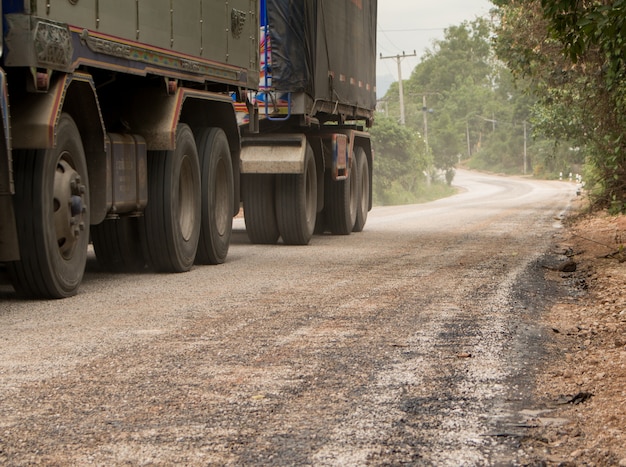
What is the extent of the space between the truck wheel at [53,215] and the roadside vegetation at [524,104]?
13.7 feet

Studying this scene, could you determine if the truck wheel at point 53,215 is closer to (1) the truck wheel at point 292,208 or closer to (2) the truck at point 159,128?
(2) the truck at point 159,128

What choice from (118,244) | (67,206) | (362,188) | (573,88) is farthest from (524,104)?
(67,206)

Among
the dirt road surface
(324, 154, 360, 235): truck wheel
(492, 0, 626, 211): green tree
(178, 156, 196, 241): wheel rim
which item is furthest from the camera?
(324, 154, 360, 235): truck wheel

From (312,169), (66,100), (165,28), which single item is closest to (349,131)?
(312,169)

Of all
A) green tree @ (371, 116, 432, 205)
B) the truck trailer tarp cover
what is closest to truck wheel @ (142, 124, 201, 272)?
the truck trailer tarp cover

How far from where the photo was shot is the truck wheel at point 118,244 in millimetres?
11109

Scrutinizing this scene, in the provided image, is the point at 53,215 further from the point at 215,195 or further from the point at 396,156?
the point at 396,156

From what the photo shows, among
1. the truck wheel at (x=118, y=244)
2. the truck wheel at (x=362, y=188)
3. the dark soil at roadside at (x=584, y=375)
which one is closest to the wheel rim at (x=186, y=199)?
the truck wheel at (x=118, y=244)

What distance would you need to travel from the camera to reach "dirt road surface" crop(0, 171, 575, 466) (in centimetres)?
433

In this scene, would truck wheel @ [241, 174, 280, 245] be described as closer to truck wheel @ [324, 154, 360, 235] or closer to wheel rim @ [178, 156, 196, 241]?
truck wheel @ [324, 154, 360, 235]

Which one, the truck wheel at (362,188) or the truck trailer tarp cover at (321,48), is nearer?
the truck trailer tarp cover at (321,48)

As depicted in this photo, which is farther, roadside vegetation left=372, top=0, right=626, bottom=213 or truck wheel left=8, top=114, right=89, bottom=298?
roadside vegetation left=372, top=0, right=626, bottom=213

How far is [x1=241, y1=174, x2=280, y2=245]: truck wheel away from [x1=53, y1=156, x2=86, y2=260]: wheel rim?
6403mm

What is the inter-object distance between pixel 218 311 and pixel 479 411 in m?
3.51
